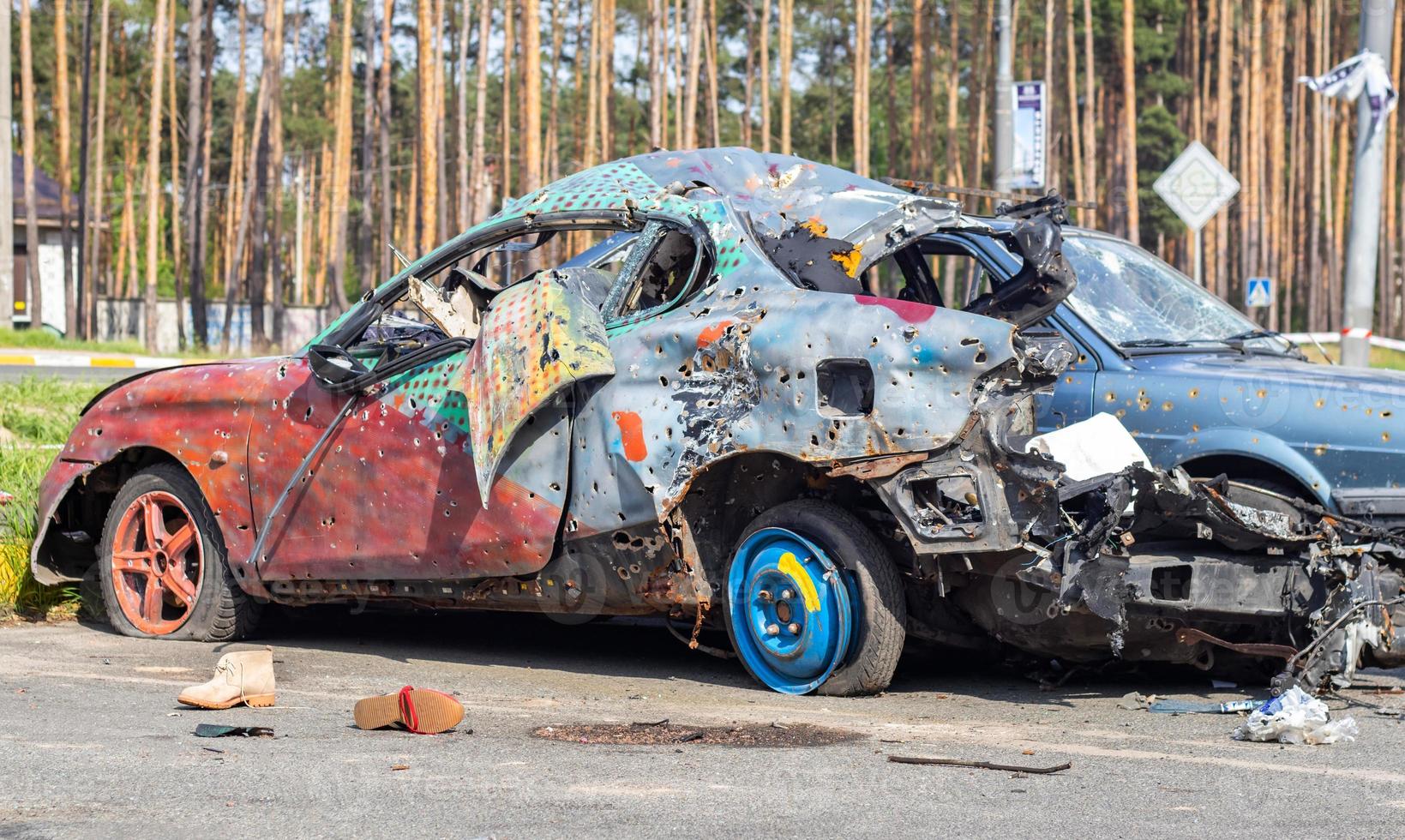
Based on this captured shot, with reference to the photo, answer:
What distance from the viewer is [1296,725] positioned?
17.1 feet

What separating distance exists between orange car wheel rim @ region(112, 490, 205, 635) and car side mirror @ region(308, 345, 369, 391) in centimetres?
113

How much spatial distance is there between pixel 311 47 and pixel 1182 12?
37.7 metres

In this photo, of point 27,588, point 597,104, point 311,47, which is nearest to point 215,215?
point 311,47

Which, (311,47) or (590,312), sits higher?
(311,47)

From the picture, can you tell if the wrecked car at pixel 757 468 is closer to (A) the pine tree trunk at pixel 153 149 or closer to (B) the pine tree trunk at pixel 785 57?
(A) the pine tree trunk at pixel 153 149

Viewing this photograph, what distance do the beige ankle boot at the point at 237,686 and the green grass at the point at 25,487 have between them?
2856mm

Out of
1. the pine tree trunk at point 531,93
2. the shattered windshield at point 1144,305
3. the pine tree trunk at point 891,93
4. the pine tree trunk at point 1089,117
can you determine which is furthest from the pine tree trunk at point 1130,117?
the shattered windshield at point 1144,305

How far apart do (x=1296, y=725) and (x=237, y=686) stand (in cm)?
344

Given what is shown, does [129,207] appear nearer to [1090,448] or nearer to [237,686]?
[237,686]

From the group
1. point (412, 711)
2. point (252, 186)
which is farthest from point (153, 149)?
point (412, 711)

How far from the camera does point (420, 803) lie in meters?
4.22

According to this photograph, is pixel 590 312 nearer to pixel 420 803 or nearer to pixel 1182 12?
pixel 420 803

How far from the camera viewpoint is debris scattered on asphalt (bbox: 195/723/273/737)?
5.16 metres

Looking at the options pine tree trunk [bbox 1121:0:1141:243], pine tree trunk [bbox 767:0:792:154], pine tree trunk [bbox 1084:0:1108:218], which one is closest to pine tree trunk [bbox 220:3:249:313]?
pine tree trunk [bbox 767:0:792:154]
